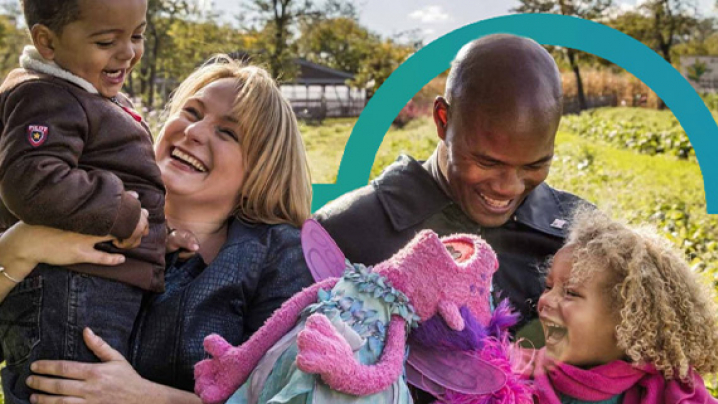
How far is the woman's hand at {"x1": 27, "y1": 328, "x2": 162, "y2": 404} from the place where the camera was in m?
2.46

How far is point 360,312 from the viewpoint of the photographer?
2170 mm

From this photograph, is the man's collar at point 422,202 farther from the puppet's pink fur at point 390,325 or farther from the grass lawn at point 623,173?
the grass lawn at point 623,173

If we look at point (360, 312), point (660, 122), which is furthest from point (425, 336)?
point (660, 122)

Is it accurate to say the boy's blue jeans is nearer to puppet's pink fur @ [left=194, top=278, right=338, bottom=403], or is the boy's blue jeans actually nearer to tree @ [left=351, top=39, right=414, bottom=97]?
puppet's pink fur @ [left=194, top=278, right=338, bottom=403]

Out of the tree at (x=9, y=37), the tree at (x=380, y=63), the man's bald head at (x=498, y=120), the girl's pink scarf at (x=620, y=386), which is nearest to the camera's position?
the girl's pink scarf at (x=620, y=386)

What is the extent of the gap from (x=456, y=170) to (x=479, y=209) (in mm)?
164

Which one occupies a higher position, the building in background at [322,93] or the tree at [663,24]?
the tree at [663,24]

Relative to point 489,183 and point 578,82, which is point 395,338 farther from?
point 578,82

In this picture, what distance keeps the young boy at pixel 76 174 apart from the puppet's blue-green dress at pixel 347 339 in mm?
582

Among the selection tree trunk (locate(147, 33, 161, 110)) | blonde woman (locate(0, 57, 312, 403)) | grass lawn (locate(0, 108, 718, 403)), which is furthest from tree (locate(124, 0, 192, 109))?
blonde woman (locate(0, 57, 312, 403))

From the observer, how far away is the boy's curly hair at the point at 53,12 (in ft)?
7.62

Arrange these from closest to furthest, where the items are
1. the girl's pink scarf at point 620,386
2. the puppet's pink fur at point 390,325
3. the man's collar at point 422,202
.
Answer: the puppet's pink fur at point 390,325 → the girl's pink scarf at point 620,386 → the man's collar at point 422,202

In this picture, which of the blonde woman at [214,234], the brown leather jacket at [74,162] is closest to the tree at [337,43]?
the blonde woman at [214,234]

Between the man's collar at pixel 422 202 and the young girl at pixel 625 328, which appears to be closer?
the young girl at pixel 625 328
